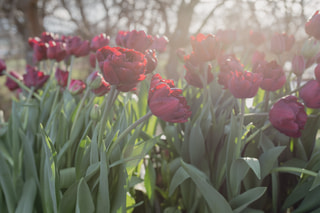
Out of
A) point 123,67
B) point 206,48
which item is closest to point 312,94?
point 206,48

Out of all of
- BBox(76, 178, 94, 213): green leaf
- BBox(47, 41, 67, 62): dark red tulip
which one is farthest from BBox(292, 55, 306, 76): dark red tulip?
BBox(47, 41, 67, 62): dark red tulip

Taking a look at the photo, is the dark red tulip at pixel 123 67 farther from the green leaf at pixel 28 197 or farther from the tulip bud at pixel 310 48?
the tulip bud at pixel 310 48

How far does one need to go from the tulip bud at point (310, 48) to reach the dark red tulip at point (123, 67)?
0.45 m

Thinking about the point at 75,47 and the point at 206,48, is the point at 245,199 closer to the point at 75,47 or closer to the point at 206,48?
the point at 206,48

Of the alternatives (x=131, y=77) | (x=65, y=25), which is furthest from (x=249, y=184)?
(x=65, y=25)

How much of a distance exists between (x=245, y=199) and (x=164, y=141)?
32 cm

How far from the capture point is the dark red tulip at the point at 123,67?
1.30 ft

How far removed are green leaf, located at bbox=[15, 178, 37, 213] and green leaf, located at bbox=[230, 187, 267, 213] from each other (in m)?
0.38

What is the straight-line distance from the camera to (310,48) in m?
0.64

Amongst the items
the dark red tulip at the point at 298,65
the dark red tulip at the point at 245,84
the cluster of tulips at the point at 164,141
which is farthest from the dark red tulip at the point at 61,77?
the dark red tulip at the point at 298,65

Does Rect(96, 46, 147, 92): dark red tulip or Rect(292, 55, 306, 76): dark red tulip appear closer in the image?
Rect(96, 46, 147, 92): dark red tulip

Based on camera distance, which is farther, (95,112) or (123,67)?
(95,112)

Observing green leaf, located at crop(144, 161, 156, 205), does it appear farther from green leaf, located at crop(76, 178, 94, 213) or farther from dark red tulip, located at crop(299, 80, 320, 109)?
dark red tulip, located at crop(299, 80, 320, 109)

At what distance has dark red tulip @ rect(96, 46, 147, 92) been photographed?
0.40 m
